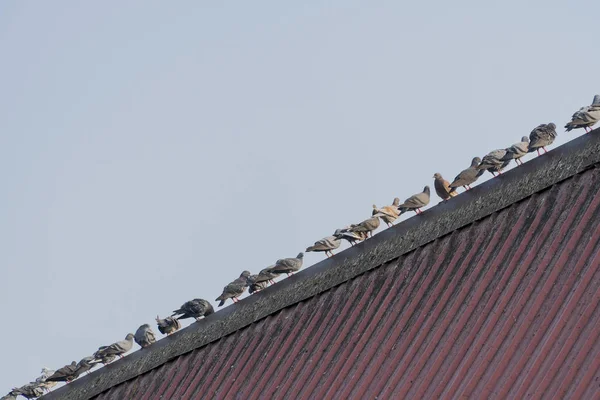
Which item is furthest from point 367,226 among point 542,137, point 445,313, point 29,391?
point 29,391

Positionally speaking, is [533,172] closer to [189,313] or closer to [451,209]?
[451,209]

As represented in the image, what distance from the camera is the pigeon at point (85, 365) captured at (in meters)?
18.9

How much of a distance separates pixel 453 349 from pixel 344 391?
1.28 m

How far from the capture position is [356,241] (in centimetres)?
1500

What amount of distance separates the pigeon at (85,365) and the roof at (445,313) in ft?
12.2

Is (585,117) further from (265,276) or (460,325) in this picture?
(265,276)

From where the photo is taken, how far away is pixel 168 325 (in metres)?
18.6

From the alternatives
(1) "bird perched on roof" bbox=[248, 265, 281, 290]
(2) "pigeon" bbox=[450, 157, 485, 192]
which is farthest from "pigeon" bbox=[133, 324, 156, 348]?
(2) "pigeon" bbox=[450, 157, 485, 192]

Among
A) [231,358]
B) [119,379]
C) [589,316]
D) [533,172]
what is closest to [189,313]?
[119,379]

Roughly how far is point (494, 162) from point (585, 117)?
3.89 ft

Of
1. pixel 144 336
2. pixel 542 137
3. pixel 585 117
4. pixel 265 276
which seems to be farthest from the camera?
pixel 144 336

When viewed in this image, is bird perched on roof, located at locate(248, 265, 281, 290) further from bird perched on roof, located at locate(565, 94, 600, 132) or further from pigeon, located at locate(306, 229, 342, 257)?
bird perched on roof, located at locate(565, 94, 600, 132)

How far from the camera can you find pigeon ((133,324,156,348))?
1814cm

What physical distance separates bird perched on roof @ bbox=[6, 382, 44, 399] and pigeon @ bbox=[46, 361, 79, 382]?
100 centimetres
